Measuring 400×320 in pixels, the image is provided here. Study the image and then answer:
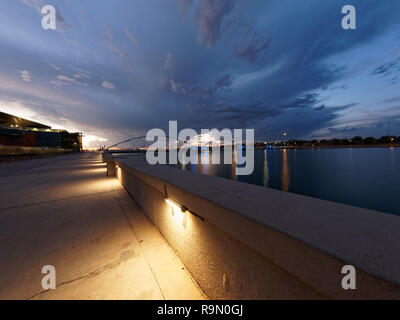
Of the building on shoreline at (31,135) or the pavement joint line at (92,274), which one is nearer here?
the pavement joint line at (92,274)

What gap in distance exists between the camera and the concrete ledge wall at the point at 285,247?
3.16 feet

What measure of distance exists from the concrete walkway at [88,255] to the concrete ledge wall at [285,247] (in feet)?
1.94

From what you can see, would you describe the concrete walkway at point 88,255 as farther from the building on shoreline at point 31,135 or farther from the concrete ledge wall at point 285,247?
the building on shoreline at point 31,135

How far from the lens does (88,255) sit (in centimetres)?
305

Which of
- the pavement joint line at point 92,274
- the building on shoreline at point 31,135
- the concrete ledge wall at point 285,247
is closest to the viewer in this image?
the concrete ledge wall at point 285,247

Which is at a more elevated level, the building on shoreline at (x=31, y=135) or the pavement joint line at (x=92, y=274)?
the building on shoreline at (x=31, y=135)

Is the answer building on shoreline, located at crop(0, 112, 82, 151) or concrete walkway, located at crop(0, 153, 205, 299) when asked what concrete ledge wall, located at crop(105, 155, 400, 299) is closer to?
concrete walkway, located at crop(0, 153, 205, 299)

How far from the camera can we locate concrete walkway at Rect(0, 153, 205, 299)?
2.29 meters

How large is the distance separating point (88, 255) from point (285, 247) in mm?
3617

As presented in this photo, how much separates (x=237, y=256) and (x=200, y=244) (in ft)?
2.34

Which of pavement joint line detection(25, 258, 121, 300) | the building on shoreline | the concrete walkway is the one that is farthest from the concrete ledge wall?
the building on shoreline

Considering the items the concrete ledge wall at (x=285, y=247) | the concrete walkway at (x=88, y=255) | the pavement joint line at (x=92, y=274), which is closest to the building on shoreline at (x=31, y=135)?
the concrete walkway at (x=88, y=255)
